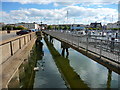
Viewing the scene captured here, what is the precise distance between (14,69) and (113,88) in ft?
21.6

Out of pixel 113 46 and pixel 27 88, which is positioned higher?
pixel 113 46

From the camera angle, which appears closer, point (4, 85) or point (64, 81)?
point (4, 85)

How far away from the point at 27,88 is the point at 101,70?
7525 millimetres

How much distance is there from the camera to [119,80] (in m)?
10.0

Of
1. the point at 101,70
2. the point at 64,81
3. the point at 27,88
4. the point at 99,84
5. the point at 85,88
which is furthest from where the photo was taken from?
the point at 101,70

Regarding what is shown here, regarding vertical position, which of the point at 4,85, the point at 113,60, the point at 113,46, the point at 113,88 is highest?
the point at 113,46

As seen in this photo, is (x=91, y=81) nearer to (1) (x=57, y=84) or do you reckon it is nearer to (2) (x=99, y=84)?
(2) (x=99, y=84)

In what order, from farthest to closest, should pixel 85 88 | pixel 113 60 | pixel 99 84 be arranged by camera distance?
pixel 99 84, pixel 85 88, pixel 113 60

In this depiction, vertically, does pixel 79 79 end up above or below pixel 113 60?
A: below

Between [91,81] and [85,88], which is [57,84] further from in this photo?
[91,81]

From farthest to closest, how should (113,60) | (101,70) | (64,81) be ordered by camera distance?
(101,70) < (64,81) < (113,60)

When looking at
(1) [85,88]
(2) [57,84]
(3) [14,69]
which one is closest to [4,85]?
(3) [14,69]

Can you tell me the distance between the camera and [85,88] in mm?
8695

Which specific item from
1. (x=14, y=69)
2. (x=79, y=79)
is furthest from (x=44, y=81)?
(x=14, y=69)
